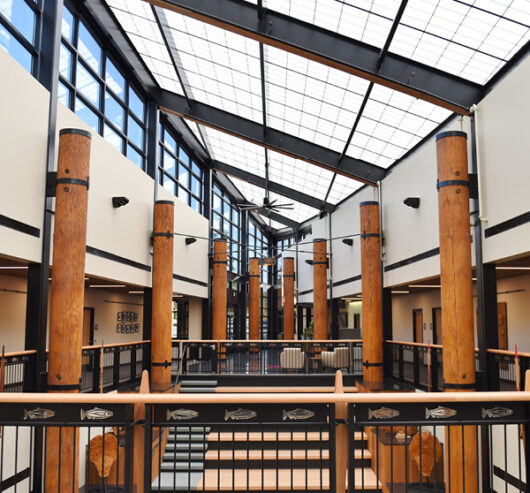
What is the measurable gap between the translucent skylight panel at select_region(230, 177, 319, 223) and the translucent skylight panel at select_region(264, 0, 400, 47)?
14.4 meters

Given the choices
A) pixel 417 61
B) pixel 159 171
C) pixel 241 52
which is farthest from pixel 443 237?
pixel 159 171

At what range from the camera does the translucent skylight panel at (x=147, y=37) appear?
1283cm

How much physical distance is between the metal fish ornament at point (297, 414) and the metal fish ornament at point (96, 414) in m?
1.17

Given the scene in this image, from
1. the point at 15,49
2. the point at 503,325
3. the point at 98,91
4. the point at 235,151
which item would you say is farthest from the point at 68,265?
the point at 235,151

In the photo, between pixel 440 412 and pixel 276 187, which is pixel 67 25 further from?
pixel 276 187

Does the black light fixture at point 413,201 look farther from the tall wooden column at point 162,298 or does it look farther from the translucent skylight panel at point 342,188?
the tall wooden column at point 162,298

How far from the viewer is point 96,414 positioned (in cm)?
360

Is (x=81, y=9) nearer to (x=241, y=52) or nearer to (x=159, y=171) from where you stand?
(x=241, y=52)

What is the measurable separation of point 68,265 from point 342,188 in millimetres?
12537

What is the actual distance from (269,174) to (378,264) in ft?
29.9

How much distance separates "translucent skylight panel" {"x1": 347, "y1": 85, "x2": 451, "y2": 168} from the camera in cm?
1179

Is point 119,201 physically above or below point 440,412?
above

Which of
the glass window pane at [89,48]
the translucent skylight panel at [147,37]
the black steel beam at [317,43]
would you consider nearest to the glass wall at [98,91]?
the glass window pane at [89,48]

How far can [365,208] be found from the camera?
14.4 meters
